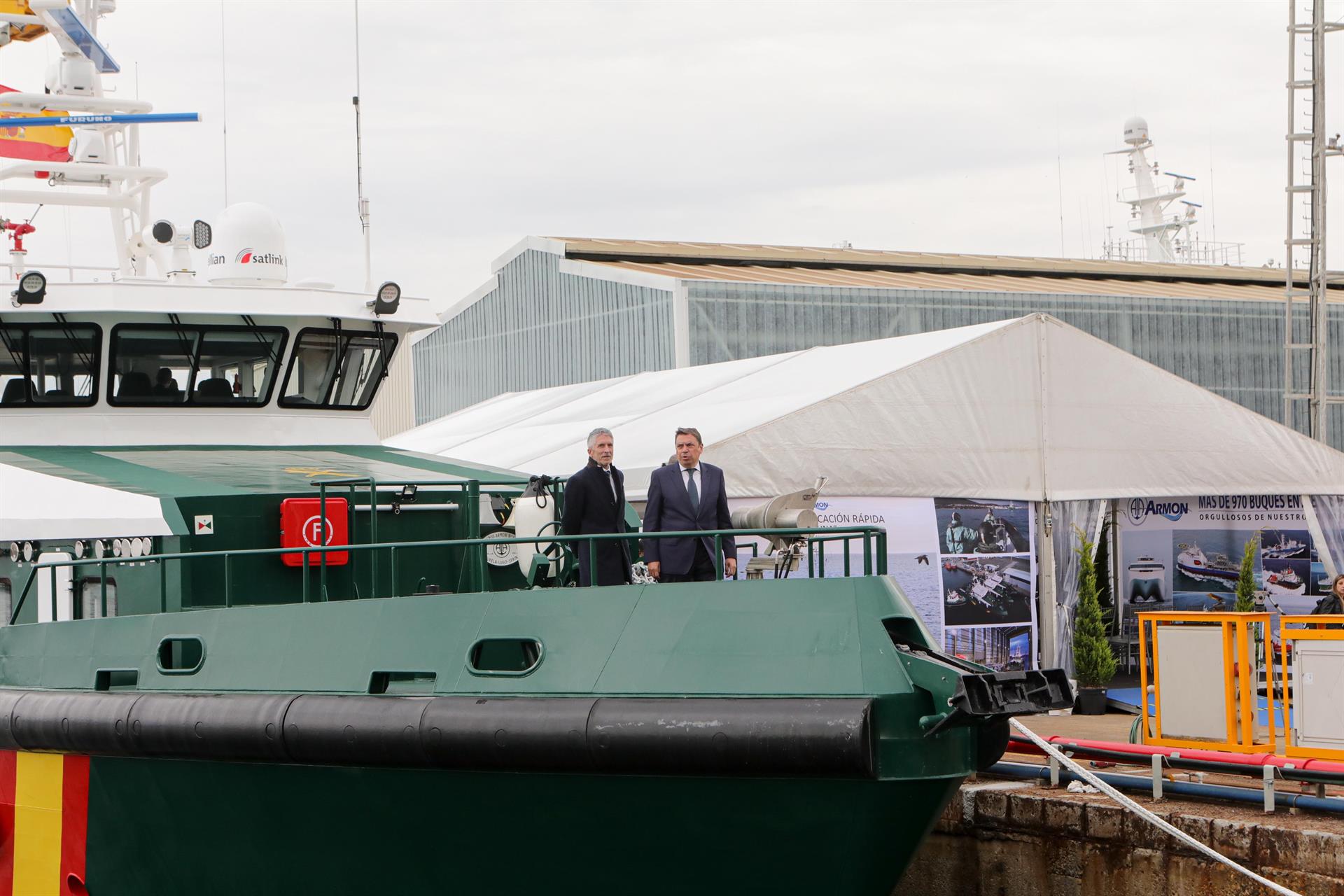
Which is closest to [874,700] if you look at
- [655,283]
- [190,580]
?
→ [190,580]

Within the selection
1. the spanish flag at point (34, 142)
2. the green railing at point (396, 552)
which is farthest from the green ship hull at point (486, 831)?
the spanish flag at point (34, 142)

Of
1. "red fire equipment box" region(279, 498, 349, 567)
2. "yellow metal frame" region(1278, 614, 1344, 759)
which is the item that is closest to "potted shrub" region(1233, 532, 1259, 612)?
"yellow metal frame" region(1278, 614, 1344, 759)

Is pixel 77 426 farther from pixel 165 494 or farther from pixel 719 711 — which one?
pixel 719 711

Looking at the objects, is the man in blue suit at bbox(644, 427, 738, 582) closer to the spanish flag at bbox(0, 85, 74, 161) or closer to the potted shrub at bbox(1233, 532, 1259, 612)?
the spanish flag at bbox(0, 85, 74, 161)

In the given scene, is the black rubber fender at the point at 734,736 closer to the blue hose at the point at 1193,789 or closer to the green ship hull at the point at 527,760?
the green ship hull at the point at 527,760

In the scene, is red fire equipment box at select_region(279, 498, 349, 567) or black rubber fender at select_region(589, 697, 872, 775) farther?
red fire equipment box at select_region(279, 498, 349, 567)

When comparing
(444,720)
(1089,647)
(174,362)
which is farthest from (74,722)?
(1089,647)

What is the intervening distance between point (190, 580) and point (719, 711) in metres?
2.87

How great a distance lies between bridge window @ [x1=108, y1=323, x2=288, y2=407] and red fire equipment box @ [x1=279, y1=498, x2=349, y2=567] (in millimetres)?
1572

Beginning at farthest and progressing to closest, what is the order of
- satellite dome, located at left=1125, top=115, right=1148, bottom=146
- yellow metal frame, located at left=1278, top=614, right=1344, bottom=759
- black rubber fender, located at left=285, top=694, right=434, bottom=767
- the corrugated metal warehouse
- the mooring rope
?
satellite dome, located at left=1125, top=115, right=1148, bottom=146
the corrugated metal warehouse
yellow metal frame, located at left=1278, top=614, right=1344, bottom=759
the mooring rope
black rubber fender, located at left=285, top=694, right=434, bottom=767

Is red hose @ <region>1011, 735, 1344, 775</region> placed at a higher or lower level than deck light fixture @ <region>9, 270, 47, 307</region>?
lower

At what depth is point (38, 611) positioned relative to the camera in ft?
25.0

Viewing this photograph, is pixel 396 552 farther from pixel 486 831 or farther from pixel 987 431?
pixel 987 431

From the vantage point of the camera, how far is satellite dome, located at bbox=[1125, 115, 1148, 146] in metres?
33.5
